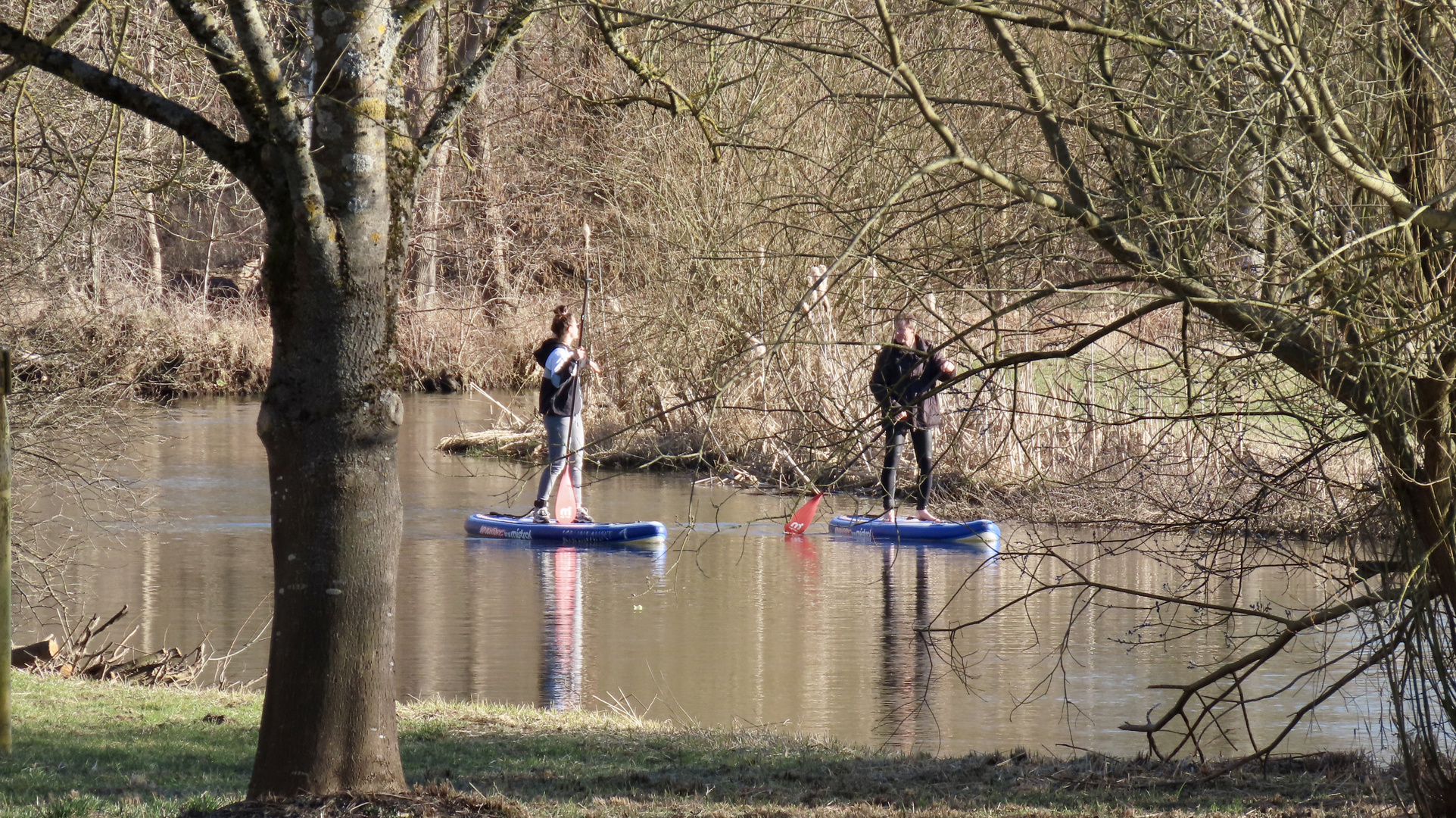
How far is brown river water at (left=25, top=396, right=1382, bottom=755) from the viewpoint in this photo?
8672mm

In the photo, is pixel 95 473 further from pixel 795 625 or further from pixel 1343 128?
pixel 1343 128

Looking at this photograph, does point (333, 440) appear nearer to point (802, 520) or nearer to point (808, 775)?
point (808, 775)

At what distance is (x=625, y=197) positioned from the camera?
878 inches

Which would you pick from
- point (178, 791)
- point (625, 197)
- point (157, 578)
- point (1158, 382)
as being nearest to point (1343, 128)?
point (1158, 382)

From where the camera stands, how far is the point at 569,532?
1537 centimetres

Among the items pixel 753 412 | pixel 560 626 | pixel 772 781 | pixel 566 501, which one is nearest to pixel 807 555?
pixel 566 501

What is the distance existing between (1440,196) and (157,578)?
11020 mm

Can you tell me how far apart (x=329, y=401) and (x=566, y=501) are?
10.5 metres

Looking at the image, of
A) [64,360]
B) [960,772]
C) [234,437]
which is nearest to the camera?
[960,772]

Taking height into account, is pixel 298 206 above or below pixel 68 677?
above

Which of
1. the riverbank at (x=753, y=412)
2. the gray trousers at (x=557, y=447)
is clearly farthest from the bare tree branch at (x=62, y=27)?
the gray trousers at (x=557, y=447)

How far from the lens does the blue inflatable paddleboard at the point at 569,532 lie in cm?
1519

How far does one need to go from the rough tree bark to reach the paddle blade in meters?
10.2

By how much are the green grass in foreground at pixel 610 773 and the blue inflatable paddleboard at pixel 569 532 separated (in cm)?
701
